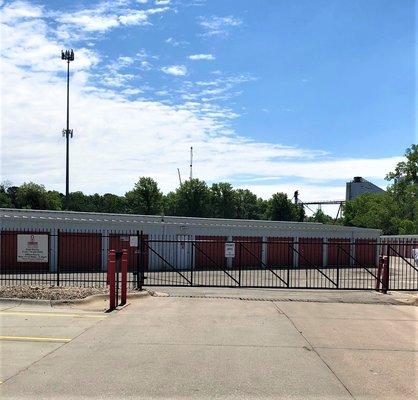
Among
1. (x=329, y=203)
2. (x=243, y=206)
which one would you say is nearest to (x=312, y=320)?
(x=243, y=206)

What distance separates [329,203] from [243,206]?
24932 mm

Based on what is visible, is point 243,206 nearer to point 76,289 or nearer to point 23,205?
point 23,205

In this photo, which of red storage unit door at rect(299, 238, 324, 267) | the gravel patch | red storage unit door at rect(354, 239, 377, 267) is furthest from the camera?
red storage unit door at rect(354, 239, 377, 267)

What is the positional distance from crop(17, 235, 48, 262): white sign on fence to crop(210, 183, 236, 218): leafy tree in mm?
87964

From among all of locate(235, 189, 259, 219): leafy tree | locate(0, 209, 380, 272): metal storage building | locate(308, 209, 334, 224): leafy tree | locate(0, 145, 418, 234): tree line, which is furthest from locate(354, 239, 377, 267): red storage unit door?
locate(308, 209, 334, 224): leafy tree

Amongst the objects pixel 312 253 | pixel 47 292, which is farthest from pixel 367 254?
pixel 47 292

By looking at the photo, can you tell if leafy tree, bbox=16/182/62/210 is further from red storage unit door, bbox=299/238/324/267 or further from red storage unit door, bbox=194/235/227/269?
red storage unit door, bbox=299/238/324/267

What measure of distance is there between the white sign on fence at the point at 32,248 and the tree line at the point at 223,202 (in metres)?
56.9

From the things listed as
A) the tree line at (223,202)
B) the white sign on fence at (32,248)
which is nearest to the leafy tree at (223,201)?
the tree line at (223,202)

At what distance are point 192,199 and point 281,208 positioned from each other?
25220 millimetres

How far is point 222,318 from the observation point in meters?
11.4

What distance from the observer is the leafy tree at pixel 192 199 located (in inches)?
3600

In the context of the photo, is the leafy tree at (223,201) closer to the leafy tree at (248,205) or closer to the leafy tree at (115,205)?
the leafy tree at (115,205)

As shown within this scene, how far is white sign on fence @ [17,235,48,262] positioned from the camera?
15.9 m
